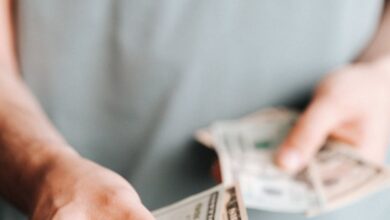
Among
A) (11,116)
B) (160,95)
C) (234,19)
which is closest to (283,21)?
(234,19)

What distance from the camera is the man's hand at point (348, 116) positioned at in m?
0.87

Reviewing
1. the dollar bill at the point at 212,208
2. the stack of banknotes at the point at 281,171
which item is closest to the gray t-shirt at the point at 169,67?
the stack of banknotes at the point at 281,171

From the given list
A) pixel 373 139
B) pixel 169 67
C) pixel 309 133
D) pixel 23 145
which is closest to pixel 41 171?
pixel 23 145

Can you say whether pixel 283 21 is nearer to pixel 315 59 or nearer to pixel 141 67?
pixel 315 59

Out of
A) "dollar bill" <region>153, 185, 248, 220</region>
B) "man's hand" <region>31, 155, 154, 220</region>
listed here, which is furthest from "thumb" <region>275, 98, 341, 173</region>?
"man's hand" <region>31, 155, 154, 220</region>

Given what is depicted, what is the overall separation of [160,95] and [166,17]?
3.8 inches

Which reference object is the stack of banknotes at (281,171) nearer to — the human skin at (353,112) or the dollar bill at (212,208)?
the human skin at (353,112)

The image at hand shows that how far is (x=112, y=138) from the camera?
899 mm

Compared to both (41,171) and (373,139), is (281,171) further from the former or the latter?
(41,171)

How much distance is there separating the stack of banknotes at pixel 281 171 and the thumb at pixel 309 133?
0.09ft

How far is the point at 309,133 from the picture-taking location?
2.85 ft

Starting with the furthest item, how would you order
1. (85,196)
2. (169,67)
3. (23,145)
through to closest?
(169,67), (23,145), (85,196)

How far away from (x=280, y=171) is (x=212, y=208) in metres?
0.27

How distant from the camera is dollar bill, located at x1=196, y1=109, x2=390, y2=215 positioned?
2.84 ft
